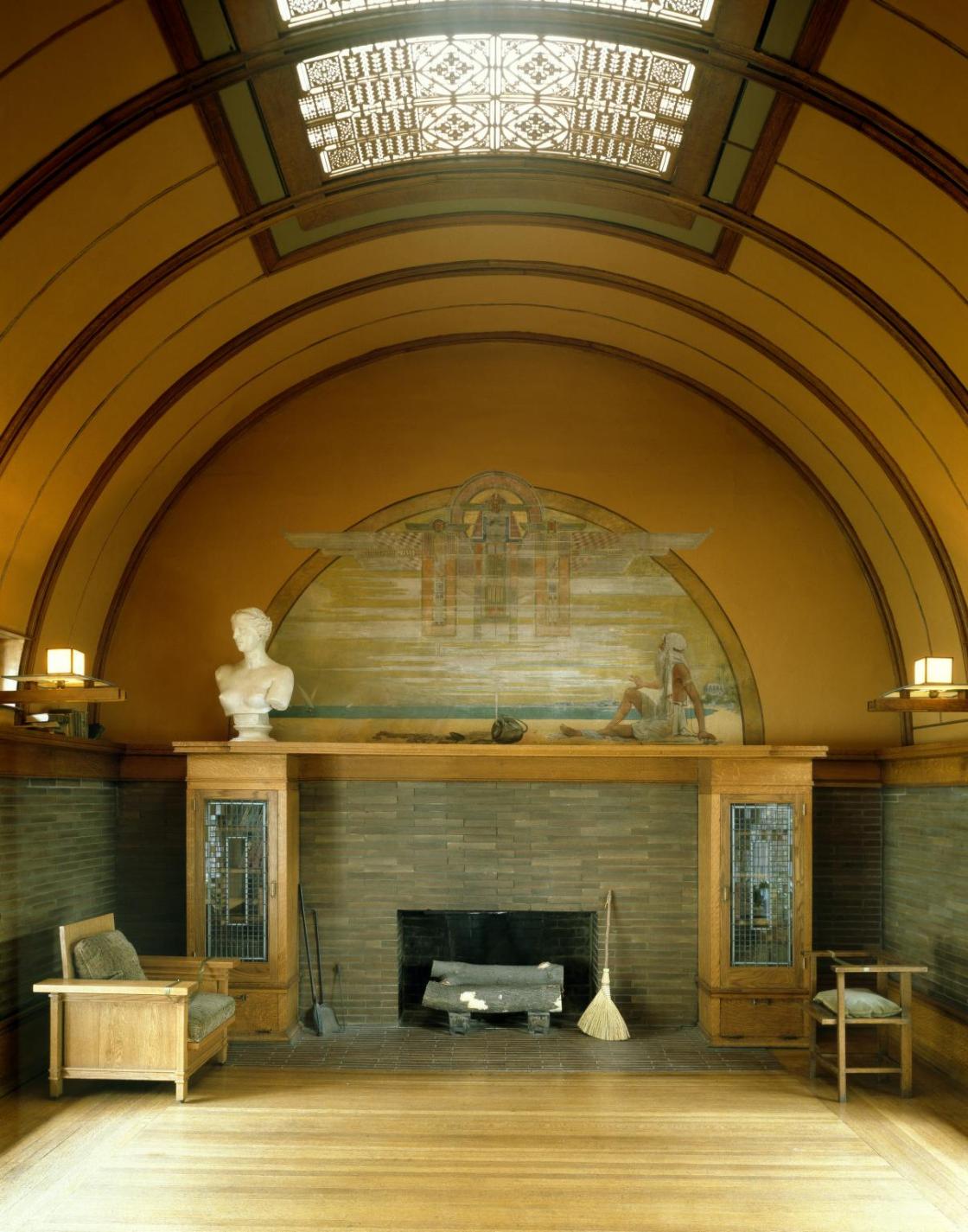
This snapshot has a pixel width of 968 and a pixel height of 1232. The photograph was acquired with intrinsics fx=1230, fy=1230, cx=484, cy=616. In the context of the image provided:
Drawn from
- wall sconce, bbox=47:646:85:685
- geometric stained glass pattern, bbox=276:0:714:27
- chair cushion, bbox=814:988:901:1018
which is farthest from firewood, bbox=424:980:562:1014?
geometric stained glass pattern, bbox=276:0:714:27

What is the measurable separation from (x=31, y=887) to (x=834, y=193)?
7.17 metres

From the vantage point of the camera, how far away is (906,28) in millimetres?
5492

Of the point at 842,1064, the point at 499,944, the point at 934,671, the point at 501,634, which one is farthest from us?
the point at 499,944

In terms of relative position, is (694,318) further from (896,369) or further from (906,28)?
(906,28)

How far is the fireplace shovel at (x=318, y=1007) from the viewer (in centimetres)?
1026

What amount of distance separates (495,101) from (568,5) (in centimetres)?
114

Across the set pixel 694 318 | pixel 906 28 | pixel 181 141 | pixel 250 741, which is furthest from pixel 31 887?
pixel 906 28

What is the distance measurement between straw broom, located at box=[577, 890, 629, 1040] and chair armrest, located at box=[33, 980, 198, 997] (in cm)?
351

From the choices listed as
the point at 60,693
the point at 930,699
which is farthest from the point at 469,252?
the point at 930,699

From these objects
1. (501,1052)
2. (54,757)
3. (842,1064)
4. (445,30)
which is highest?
(445,30)

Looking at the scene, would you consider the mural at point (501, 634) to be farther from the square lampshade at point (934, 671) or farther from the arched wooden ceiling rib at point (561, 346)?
the square lampshade at point (934, 671)

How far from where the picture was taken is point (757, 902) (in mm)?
10109

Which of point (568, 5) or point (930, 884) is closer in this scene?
point (568, 5)

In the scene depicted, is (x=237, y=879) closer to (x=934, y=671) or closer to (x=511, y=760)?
(x=511, y=760)
